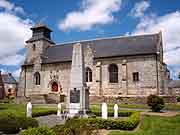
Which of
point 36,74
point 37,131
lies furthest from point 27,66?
point 37,131

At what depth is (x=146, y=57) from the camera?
106ft

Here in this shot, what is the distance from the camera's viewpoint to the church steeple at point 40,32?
4194cm

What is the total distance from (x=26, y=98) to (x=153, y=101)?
70.5 feet

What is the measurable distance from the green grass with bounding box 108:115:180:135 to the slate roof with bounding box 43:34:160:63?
18293 mm

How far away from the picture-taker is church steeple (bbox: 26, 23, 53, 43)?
41.9 metres

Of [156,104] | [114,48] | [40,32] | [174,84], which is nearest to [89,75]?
[114,48]

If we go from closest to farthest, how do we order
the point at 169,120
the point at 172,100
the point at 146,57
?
the point at 169,120
the point at 172,100
the point at 146,57

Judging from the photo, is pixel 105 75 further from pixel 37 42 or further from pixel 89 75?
pixel 37 42

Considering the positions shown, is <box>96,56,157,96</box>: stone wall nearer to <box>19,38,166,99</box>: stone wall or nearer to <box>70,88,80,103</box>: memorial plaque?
<box>19,38,166,99</box>: stone wall

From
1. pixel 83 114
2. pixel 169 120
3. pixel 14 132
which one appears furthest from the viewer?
pixel 83 114

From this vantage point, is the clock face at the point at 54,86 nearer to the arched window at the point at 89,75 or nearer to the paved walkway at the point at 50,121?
the arched window at the point at 89,75

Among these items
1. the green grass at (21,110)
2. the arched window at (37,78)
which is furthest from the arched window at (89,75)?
the green grass at (21,110)

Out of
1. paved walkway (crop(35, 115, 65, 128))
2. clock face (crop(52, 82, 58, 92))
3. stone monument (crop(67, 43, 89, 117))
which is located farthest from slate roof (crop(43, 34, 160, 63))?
paved walkway (crop(35, 115, 65, 128))

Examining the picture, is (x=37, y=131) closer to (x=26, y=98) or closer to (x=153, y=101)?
(x=153, y=101)
